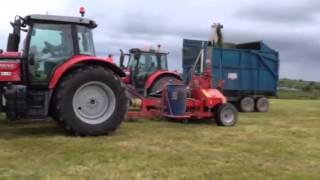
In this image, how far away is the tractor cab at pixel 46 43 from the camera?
1038 centimetres

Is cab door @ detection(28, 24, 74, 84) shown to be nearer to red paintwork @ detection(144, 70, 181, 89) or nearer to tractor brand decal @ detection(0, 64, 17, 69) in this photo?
tractor brand decal @ detection(0, 64, 17, 69)

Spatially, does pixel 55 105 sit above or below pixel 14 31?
below

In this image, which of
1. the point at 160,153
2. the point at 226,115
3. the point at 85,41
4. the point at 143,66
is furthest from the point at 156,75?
the point at 160,153

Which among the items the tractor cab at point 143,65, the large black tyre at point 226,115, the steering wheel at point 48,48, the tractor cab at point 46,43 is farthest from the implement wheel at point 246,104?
the steering wheel at point 48,48

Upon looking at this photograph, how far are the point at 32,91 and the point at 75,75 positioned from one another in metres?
0.85

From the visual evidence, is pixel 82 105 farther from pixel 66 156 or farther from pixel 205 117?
pixel 205 117

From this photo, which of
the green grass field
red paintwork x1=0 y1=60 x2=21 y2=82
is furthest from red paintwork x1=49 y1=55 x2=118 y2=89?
the green grass field

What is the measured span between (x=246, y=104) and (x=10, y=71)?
450 inches

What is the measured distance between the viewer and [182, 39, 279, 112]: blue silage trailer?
1970 centimetres

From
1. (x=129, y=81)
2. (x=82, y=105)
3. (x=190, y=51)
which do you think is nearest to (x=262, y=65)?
(x=190, y=51)

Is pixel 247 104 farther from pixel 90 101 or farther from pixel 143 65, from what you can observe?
pixel 90 101

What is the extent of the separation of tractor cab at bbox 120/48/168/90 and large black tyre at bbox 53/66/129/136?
22.7 feet

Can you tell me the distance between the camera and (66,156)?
8.10 metres

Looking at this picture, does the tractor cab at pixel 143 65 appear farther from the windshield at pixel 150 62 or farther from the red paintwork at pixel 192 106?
the red paintwork at pixel 192 106
